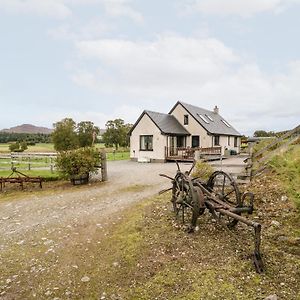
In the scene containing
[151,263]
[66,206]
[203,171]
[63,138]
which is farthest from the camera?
[63,138]

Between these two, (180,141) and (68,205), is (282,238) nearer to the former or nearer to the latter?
(68,205)

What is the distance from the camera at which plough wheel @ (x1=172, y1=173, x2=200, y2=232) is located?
6.38m

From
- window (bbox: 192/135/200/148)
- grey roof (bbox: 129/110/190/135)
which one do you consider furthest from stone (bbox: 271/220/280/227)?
window (bbox: 192/135/200/148)

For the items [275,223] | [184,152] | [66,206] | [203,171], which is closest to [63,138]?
[184,152]

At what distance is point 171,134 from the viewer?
2653cm

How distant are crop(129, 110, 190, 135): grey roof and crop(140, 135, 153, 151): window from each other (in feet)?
5.05

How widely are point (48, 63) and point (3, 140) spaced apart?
234 feet

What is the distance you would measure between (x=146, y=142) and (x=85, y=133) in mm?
21390

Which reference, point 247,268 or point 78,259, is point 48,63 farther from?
point 247,268

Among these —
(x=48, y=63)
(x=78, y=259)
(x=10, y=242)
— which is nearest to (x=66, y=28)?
(x=48, y=63)

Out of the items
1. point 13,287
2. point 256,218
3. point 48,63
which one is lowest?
point 13,287

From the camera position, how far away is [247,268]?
16.5 feet

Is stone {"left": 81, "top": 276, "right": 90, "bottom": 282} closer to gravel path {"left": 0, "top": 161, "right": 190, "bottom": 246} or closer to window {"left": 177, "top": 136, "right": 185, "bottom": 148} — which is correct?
gravel path {"left": 0, "top": 161, "right": 190, "bottom": 246}

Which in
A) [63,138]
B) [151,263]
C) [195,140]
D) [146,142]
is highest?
[63,138]
